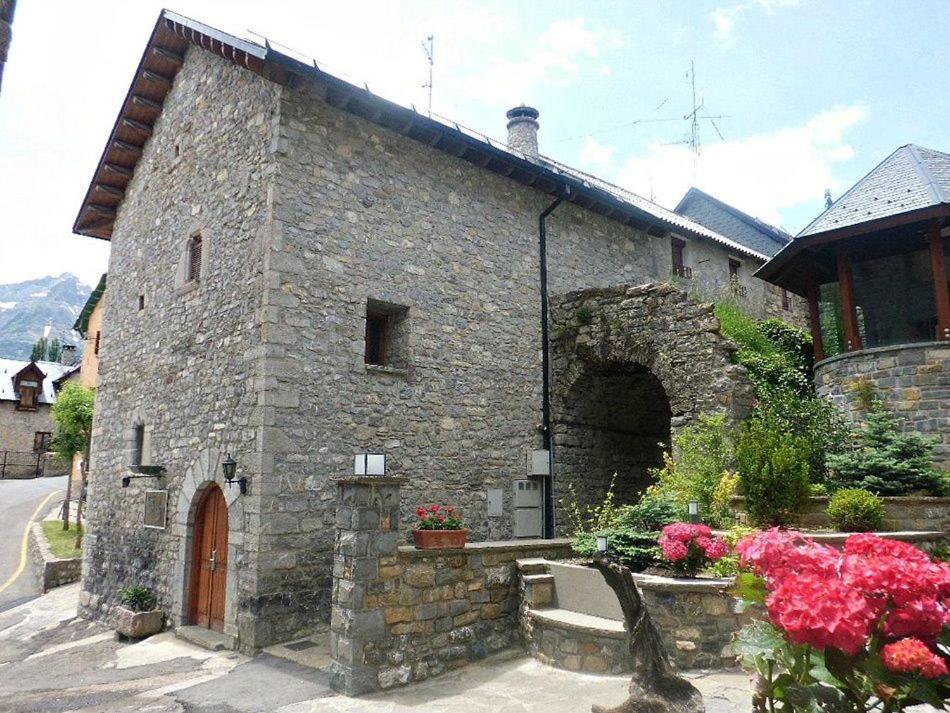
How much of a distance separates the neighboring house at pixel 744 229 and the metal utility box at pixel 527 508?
1053 cm

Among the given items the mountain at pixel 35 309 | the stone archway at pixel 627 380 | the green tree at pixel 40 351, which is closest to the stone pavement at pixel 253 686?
the stone archway at pixel 627 380

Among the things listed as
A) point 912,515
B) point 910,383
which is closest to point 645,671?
point 912,515

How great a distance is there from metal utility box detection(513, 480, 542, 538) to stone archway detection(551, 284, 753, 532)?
442 millimetres

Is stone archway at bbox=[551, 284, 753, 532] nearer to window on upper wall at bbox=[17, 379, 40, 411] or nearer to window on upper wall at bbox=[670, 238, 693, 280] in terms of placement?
window on upper wall at bbox=[670, 238, 693, 280]

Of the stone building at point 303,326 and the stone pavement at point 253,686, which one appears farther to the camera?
the stone building at point 303,326

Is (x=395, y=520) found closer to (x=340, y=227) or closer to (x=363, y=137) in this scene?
(x=340, y=227)

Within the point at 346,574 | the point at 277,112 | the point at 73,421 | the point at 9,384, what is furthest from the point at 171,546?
the point at 9,384

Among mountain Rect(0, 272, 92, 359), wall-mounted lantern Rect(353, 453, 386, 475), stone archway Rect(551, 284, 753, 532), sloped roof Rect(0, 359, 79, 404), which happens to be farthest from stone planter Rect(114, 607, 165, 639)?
mountain Rect(0, 272, 92, 359)

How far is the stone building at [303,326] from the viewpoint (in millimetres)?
8664

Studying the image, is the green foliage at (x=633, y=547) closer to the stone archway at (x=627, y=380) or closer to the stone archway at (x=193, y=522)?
the stone archway at (x=627, y=380)

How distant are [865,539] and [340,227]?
323 inches

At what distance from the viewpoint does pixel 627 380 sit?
43.2 feet

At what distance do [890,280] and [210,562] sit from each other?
1316 cm

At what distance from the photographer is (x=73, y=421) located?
22734mm
